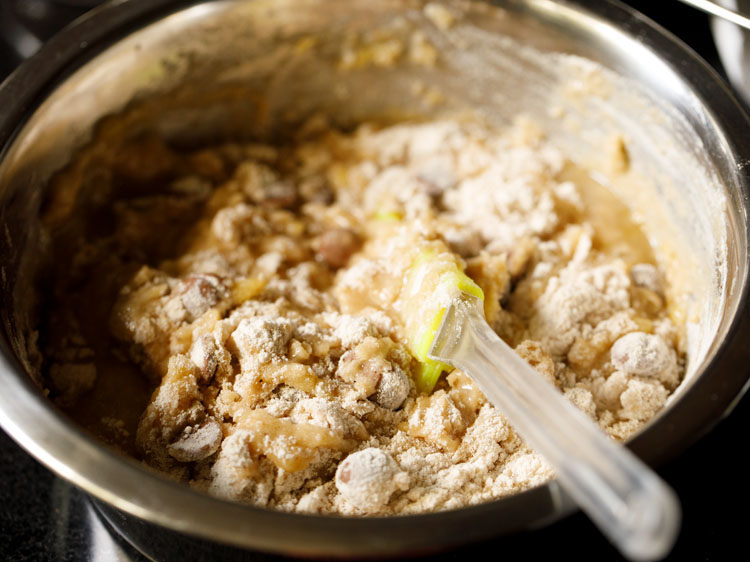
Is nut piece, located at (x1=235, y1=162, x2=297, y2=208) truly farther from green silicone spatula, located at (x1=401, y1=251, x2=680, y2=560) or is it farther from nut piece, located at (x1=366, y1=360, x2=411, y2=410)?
nut piece, located at (x1=366, y1=360, x2=411, y2=410)

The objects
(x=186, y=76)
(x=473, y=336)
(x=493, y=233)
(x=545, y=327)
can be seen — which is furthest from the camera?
(x=186, y=76)

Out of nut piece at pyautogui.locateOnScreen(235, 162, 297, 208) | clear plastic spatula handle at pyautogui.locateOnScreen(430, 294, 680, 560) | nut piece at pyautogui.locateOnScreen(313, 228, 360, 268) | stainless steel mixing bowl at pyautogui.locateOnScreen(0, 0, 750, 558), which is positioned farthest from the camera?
nut piece at pyautogui.locateOnScreen(235, 162, 297, 208)

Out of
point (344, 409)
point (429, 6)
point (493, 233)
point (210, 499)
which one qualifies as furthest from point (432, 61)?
point (210, 499)

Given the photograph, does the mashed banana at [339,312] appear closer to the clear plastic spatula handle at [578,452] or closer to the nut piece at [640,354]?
the nut piece at [640,354]

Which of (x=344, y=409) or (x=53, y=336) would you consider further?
(x=53, y=336)

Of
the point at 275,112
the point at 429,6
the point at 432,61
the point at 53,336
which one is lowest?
the point at 53,336

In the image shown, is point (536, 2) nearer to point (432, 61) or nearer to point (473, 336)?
point (432, 61)

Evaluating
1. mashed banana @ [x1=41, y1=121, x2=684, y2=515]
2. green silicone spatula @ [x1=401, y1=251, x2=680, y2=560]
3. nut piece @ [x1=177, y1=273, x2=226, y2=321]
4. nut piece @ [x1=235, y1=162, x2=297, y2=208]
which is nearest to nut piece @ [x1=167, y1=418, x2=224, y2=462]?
mashed banana @ [x1=41, y1=121, x2=684, y2=515]
